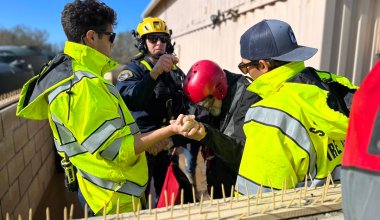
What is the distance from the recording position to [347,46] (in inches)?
154

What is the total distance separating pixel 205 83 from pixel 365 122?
2401 millimetres

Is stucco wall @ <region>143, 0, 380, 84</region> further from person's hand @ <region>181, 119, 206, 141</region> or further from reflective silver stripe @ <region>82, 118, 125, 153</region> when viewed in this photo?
reflective silver stripe @ <region>82, 118, 125, 153</region>

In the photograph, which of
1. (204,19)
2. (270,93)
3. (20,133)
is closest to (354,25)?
(270,93)

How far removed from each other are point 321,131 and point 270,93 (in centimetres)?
37

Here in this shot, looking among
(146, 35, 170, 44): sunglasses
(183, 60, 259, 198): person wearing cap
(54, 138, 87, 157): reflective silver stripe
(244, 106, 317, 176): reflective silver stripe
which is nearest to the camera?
(244, 106, 317, 176): reflective silver stripe

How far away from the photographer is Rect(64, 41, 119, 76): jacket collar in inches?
84.2

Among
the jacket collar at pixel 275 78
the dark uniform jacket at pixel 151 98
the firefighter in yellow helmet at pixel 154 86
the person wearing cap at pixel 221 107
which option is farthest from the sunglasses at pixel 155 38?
the jacket collar at pixel 275 78

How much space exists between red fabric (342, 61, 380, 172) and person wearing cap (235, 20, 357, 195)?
0.96 m

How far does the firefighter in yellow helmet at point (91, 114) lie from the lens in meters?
1.89

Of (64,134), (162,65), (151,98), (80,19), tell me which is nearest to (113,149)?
(64,134)

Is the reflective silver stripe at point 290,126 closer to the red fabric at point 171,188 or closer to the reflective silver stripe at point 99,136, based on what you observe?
the reflective silver stripe at point 99,136

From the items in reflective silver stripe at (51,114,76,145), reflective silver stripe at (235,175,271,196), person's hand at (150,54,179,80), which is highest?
person's hand at (150,54,179,80)

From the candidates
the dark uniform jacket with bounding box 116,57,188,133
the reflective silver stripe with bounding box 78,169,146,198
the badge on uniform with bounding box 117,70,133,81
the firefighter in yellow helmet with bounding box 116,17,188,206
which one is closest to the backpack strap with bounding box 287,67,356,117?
the reflective silver stripe with bounding box 78,169,146,198

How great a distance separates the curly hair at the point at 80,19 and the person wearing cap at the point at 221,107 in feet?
3.75
